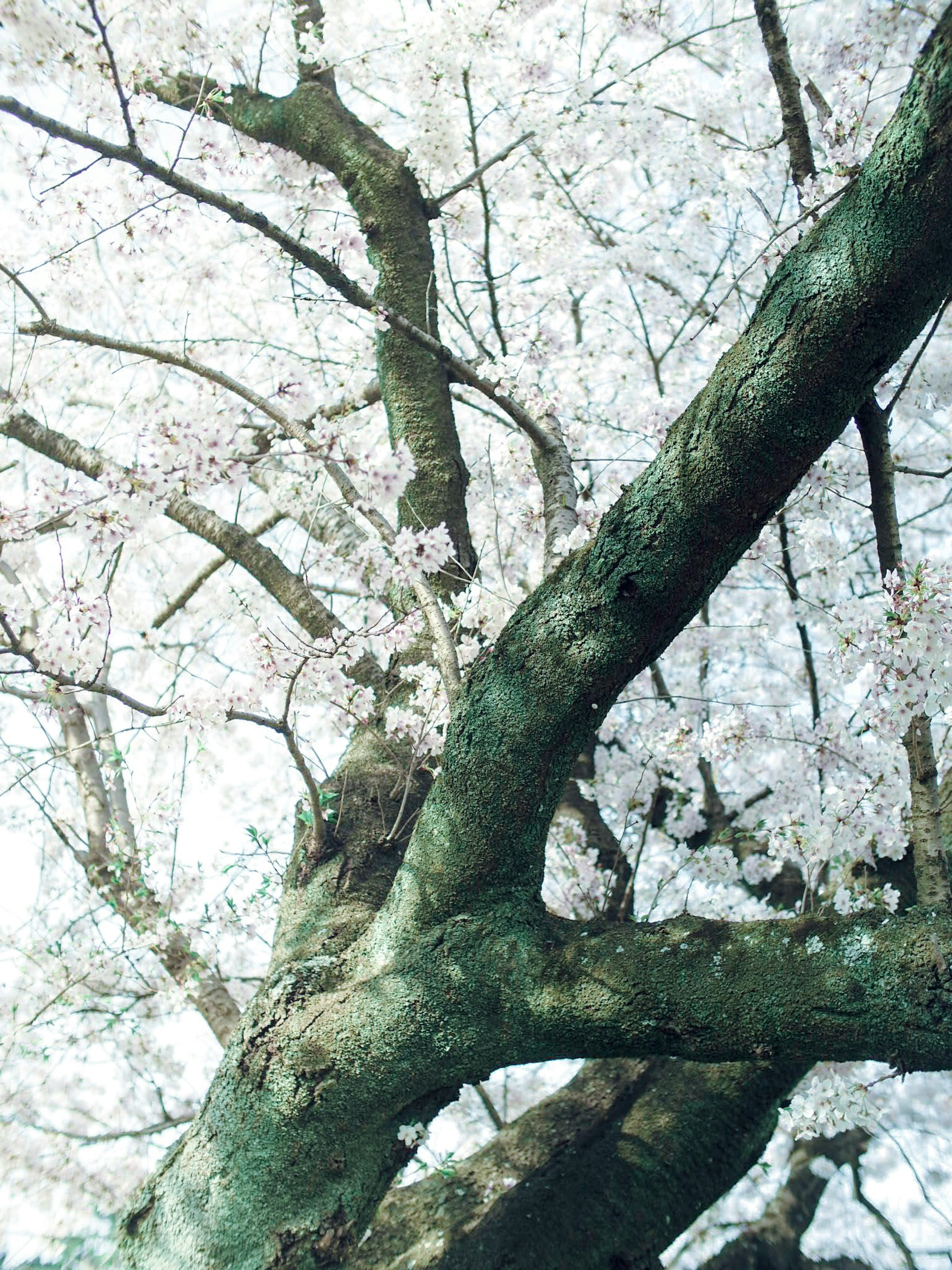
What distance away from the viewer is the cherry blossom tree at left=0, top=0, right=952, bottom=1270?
2119 millimetres

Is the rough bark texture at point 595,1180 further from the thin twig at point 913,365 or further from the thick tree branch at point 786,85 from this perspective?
the thick tree branch at point 786,85

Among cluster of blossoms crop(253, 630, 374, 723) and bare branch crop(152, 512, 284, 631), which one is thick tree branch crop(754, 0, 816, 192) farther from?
bare branch crop(152, 512, 284, 631)

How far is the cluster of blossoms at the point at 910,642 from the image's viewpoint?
221 centimetres

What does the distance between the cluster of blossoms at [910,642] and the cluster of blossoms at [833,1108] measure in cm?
100

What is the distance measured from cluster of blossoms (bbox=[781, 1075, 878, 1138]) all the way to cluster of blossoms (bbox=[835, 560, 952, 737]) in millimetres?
998

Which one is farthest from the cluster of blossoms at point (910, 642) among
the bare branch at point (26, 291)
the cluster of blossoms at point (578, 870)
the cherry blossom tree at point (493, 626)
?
the bare branch at point (26, 291)

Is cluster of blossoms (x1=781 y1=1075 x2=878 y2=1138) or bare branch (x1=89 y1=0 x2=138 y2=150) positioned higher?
bare branch (x1=89 y1=0 x2=138 y2=150)

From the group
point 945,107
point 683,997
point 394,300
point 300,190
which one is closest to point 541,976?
point 683,997

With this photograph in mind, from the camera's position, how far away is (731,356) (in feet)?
6.96

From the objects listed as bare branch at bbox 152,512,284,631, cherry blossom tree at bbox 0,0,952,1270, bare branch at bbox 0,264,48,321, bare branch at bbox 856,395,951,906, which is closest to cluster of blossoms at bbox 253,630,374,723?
cherry blossom tree at bbox 0,0,952,1270

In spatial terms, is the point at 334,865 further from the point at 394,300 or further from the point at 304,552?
the point at 394,300

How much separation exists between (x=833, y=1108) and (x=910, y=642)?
130cm

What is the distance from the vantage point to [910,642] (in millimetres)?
2230

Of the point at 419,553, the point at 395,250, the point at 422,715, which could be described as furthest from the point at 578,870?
the point at 395,250
